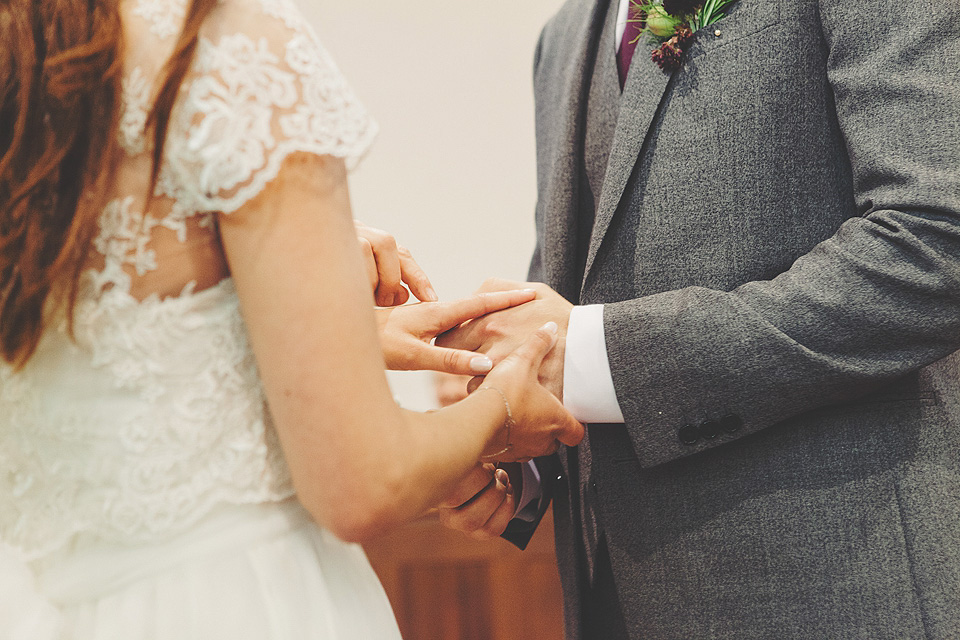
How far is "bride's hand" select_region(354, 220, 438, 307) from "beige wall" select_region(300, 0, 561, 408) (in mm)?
1307

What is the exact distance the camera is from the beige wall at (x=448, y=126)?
2.65 m

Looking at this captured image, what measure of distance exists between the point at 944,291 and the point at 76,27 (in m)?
0.97

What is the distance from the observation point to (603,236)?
1.15 m

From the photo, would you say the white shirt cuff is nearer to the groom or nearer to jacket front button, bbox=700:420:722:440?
the groom

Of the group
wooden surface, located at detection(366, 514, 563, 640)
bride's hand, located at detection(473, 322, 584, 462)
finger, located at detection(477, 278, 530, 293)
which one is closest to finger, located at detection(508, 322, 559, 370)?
bride's hand, located at detection(473, 322, 584, 462)

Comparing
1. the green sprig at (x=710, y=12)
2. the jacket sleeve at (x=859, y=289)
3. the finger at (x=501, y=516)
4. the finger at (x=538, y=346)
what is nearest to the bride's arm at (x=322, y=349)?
the finger at (x=538, y=346)

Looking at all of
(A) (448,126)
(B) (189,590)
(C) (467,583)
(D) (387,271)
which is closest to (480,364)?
(D) (387,271)

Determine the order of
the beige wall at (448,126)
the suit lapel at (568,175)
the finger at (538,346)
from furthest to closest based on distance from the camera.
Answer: the beige wall at (448,126) → the suit lapel at (568,175) → the finger at (538,346)

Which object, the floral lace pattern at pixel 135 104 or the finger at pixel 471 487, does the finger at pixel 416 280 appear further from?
the floral lace pattern at pixel 135 104

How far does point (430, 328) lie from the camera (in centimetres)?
122

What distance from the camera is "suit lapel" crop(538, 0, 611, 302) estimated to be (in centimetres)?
128

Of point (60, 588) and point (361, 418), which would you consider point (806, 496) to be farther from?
point (60, 588)

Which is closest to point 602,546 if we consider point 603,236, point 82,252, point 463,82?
point 603,236

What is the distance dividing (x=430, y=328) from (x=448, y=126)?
1.60m
